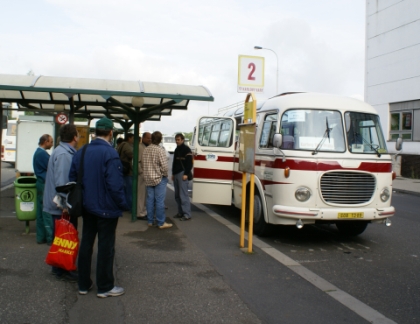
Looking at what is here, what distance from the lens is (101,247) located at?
5.16 m

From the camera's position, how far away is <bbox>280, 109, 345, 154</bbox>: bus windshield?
8031 millimetres

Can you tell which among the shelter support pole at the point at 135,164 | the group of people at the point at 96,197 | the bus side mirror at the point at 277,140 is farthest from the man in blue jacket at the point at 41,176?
the bus side mirror at the point at 277,140

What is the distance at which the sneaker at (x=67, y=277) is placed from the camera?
581cm

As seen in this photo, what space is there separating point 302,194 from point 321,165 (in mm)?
554

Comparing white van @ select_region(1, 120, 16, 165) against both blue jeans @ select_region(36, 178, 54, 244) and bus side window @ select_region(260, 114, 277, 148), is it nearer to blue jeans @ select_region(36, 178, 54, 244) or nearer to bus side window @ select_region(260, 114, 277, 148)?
blue jeans @ select_region(36, 178, 54, 244)

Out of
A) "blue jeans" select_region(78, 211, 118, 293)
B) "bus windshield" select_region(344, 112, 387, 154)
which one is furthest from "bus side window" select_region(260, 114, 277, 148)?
"blue jeans" select_region(78, 211, 118, 293)

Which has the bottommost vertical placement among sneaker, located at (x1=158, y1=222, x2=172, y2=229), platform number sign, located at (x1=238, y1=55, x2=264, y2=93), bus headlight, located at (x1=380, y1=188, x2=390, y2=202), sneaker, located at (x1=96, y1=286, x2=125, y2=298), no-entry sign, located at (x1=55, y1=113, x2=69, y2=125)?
sneaker, located at (x1=96, y1=286, x2=125, y2=298)

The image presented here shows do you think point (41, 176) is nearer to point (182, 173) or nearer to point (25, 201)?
point (25, 201)

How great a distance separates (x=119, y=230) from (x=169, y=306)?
13.9 ft

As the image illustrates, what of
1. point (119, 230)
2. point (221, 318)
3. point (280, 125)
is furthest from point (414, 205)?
point (221, 318)

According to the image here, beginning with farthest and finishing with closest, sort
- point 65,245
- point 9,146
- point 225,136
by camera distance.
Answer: point 9,146 < point 225,136 < point 65,245

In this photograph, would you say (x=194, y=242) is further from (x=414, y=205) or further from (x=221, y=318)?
(x=414, y=205)

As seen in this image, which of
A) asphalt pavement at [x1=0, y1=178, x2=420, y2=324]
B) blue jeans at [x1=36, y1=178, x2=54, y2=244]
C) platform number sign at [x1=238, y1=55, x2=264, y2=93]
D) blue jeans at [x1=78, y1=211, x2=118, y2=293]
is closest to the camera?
asphalt pavement at [x1=0, y1=178, x2=420, y2=324]

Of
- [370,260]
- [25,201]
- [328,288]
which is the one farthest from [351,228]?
[25,201]
